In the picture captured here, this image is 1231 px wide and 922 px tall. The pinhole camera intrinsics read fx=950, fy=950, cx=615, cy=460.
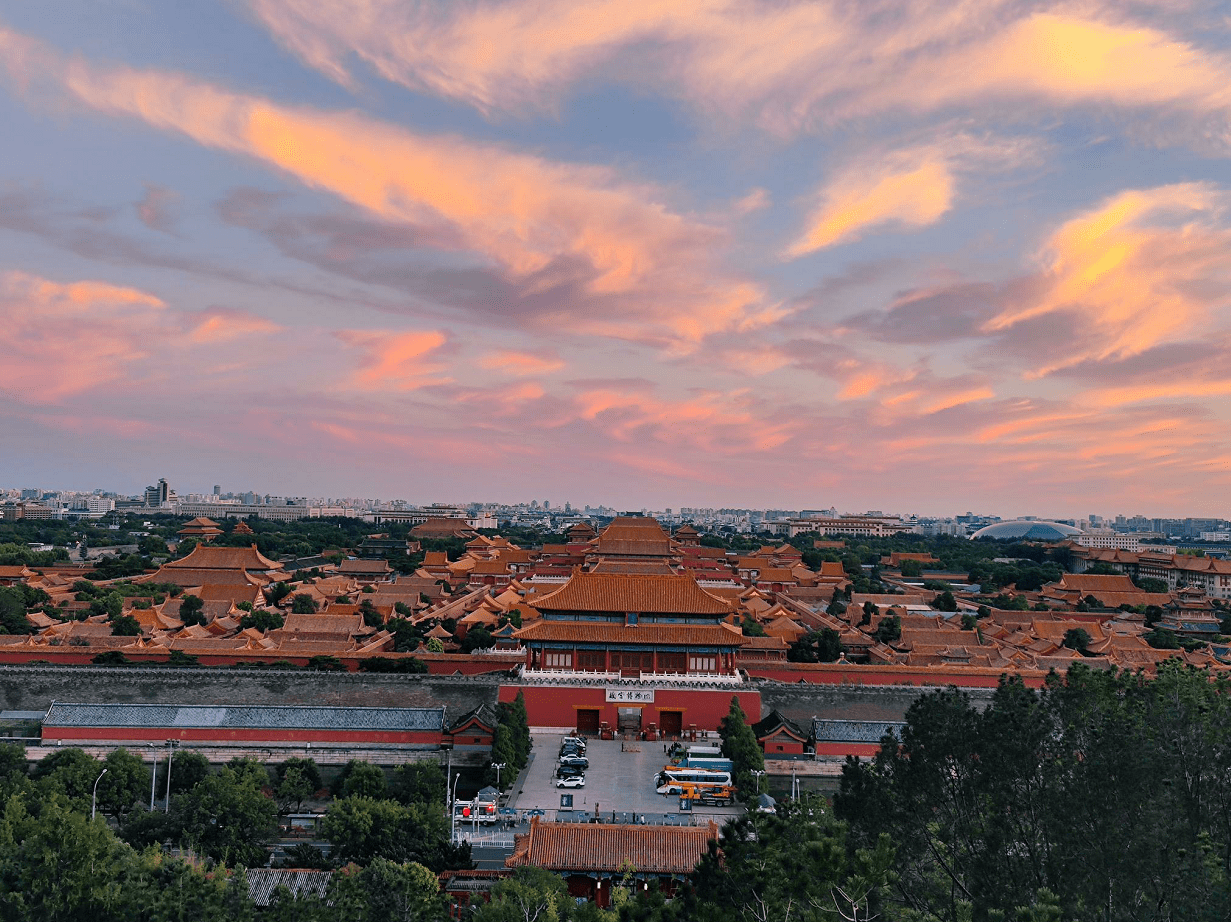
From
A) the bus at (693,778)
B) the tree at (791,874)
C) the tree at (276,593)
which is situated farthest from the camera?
the tree at (276,593)

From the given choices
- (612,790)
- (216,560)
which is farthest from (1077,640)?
(216,560)

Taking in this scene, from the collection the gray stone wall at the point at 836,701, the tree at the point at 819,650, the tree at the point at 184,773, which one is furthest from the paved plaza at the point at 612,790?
the tree at the point at 819,650

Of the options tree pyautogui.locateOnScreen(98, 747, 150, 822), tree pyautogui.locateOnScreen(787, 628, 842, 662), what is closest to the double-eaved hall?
tree pyautogui.locateOnScreen(787, 628, 842, 662)

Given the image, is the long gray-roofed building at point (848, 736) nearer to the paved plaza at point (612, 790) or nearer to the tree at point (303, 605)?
the paved plaza at point (612, 790)

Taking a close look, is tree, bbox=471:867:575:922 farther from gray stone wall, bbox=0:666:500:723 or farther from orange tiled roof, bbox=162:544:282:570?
orange tiled roof, bbox=162:544:282:570

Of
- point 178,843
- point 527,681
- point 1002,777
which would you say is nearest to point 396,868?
point 178,843

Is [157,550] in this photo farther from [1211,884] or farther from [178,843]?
[1211,884]
